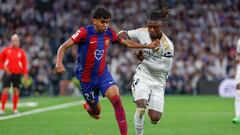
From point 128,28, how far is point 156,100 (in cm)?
2248

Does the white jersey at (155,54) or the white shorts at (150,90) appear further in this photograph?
the white jersey at (155,54)

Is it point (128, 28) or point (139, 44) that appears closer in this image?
point (139, 44)

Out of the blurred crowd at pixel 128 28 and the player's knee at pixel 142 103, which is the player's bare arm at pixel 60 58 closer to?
the player's knee at pixel 142 103

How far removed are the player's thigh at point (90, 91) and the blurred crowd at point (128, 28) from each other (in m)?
18.4

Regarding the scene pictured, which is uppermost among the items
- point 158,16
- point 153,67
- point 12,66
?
point 158,16

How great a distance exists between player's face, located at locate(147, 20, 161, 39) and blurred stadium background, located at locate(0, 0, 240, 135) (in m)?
18.7

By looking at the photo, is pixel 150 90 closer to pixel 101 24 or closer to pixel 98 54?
pixel 98 54

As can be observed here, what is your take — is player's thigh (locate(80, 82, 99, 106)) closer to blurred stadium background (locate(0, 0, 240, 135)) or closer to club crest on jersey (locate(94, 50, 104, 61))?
club crest on jersey (locate(94, 50, 104, 61))

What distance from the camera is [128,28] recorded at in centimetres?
→ 3450

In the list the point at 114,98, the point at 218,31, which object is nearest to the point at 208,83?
the point at 218,31

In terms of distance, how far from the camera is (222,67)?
31.1m

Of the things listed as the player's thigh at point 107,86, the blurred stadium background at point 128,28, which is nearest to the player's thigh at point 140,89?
the player's thigh at point 107,86

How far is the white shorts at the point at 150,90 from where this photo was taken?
39.4 ft

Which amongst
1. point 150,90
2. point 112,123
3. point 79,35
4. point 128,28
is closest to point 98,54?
point 79,35
